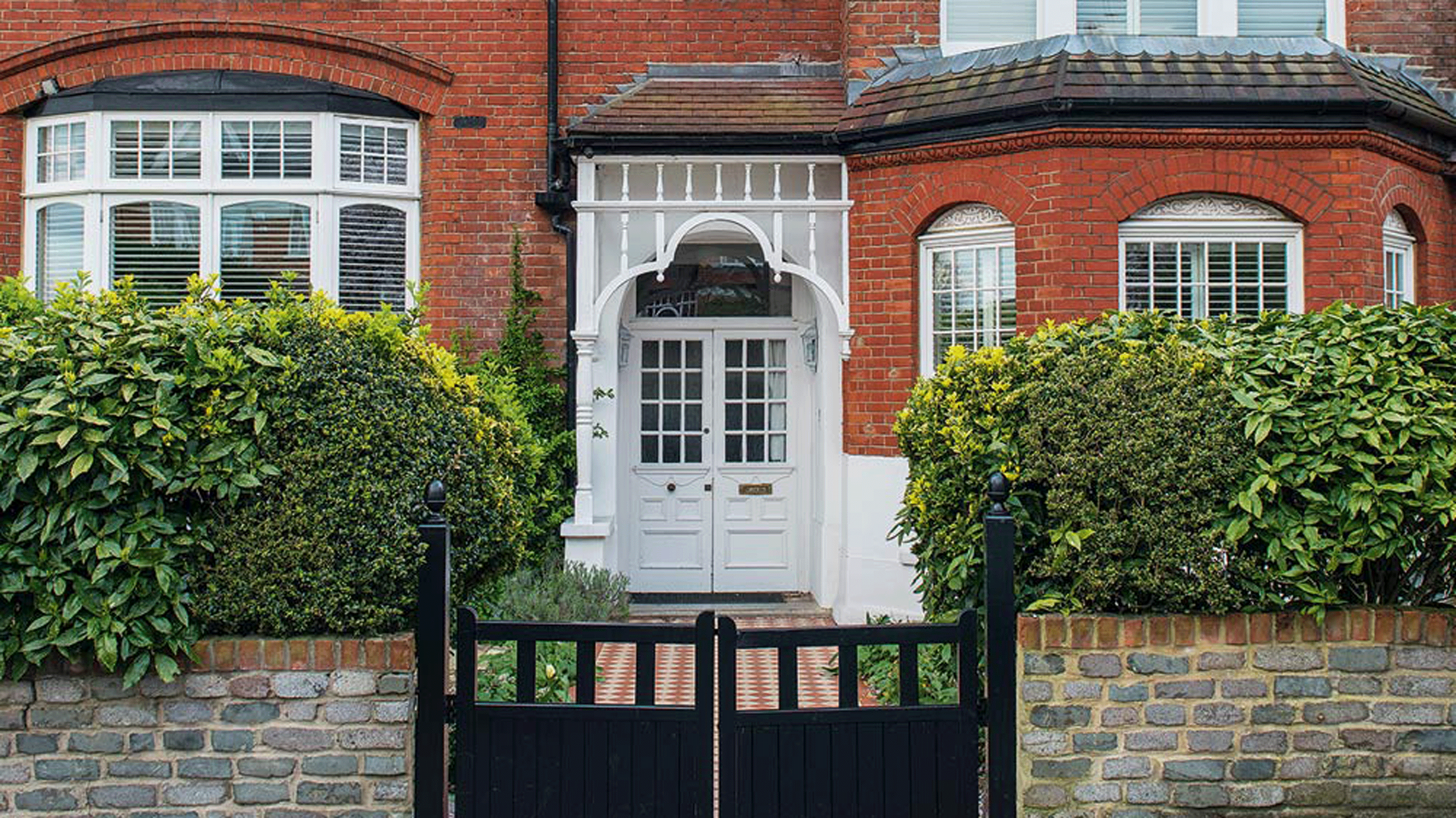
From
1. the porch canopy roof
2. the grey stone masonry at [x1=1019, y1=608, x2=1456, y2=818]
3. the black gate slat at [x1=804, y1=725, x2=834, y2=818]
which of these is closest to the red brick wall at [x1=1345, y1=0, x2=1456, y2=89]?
the porch canopy roof

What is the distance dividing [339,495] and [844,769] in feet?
7.10

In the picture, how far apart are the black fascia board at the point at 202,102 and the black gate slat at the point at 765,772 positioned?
7.65m

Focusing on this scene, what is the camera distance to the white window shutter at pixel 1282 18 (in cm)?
944

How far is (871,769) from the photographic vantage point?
4340 millimetres

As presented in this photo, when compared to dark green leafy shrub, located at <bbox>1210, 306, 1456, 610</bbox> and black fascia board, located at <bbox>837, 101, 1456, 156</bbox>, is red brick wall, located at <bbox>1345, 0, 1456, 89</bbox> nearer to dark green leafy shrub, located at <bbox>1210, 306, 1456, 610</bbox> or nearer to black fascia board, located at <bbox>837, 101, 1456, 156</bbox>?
black fascia board, located at <bbox>837, 101, 1456, 156</bbox>

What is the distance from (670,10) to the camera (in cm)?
1048

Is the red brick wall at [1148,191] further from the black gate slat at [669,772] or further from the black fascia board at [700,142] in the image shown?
the black gate slat at [669,772]

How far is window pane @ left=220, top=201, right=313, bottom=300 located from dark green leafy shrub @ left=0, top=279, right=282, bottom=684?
5.72m

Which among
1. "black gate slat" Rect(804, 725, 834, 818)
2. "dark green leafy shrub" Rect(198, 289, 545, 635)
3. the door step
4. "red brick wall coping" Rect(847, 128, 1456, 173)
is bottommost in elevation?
the door step

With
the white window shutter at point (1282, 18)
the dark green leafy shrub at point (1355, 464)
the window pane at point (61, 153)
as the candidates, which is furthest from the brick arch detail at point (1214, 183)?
the window pane at point (61, 153)

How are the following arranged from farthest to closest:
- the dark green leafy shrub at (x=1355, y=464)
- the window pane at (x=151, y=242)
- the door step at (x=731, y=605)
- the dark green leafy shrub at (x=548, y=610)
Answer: the window pane at (x=151, y=242)
the door step at (x=731, y=605)
the dark green leafy shrub at (x=548, y=610)
the dark green leafy shrub at (x=1355, y=464)

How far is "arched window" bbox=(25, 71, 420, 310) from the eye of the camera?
32.3 feet

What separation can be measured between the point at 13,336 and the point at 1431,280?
9.84 metres

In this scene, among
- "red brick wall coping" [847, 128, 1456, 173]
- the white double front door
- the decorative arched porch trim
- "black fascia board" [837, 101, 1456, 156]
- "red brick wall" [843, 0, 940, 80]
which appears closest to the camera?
"black fascia board" [837, 101, 1456, 156]
